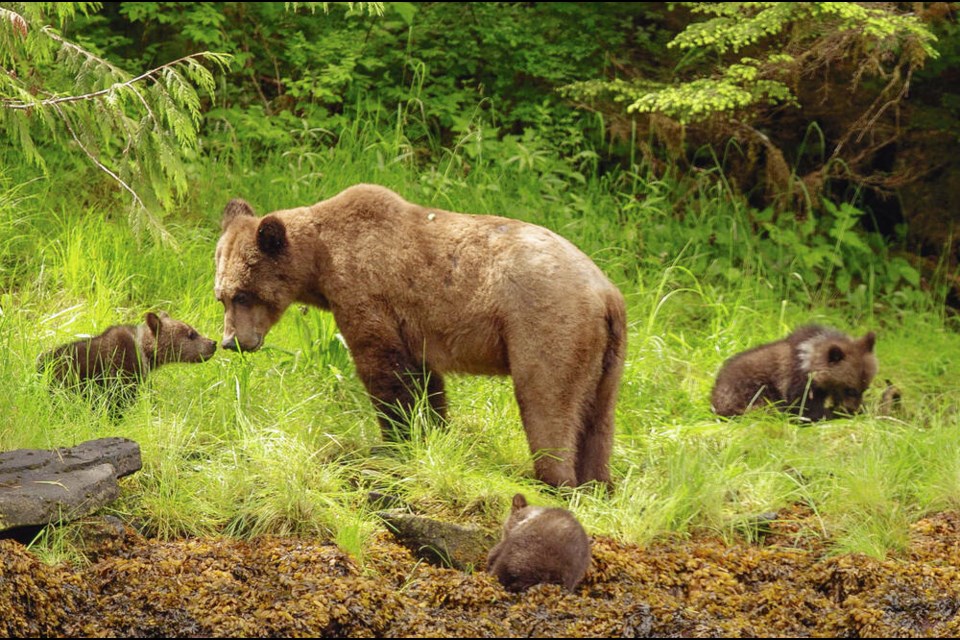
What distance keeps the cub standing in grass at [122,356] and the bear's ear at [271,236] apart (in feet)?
3.93

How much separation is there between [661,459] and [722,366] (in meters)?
1.91

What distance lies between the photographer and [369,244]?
7004 millimetres

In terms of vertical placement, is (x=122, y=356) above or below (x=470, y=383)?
above

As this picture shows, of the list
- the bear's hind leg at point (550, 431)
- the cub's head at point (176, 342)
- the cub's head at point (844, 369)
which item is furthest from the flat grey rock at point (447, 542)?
the cub's head at point (844, 369)

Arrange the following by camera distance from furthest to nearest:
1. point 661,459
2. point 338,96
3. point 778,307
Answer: point 338,96, point 778,307, point 661,459

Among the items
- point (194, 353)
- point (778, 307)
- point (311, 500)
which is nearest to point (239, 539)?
point (311, 500)

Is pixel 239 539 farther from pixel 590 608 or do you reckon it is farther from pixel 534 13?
pixel 534 13

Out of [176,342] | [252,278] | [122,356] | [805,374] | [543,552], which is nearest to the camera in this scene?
[543,552]

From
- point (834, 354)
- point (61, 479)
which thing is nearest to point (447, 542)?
point (61, 479)

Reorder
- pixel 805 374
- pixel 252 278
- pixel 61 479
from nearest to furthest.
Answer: pixel 61 479
pixel 252 278
pixel 805 374

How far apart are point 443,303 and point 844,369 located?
3727 millimetres

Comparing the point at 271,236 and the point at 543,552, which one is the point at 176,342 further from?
the point at 543,552

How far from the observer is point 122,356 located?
775 centimetres

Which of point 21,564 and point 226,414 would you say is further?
point 226,414
